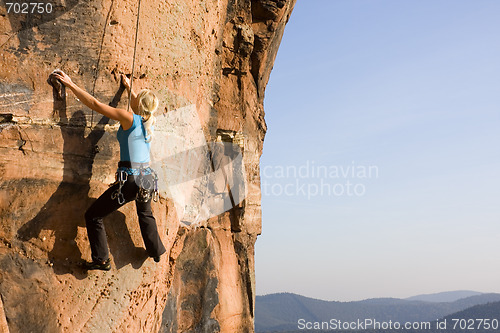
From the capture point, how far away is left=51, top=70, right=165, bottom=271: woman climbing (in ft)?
21.8

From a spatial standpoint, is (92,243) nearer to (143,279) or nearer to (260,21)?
(143,279)

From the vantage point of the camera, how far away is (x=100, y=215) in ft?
22.0

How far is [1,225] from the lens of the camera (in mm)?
6609

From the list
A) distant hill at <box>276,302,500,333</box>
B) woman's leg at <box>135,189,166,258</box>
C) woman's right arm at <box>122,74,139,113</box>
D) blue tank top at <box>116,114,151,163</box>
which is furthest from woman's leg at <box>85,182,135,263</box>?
distant hill at <box>276,302,500,333</box>

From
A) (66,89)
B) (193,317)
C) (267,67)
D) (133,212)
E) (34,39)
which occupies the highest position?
(267,67)

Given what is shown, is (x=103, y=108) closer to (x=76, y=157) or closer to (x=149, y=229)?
(x=76, y=157)

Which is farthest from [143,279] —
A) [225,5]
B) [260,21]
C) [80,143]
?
[260,21]

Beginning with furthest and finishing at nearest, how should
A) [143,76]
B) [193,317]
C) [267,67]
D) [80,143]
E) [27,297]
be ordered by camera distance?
[267,67] → [193,317] → [143,76] → [80,143] → [27,297]

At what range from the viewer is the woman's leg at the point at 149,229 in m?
6.88

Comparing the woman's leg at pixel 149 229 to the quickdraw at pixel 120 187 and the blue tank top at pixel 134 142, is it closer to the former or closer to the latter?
the quickdraw at pixel 120 187

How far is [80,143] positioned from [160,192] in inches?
53.0

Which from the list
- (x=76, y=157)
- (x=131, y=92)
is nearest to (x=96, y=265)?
(x=76, y=157)

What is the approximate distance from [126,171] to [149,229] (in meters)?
0.85

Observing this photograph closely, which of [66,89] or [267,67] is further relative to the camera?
[267,67]
